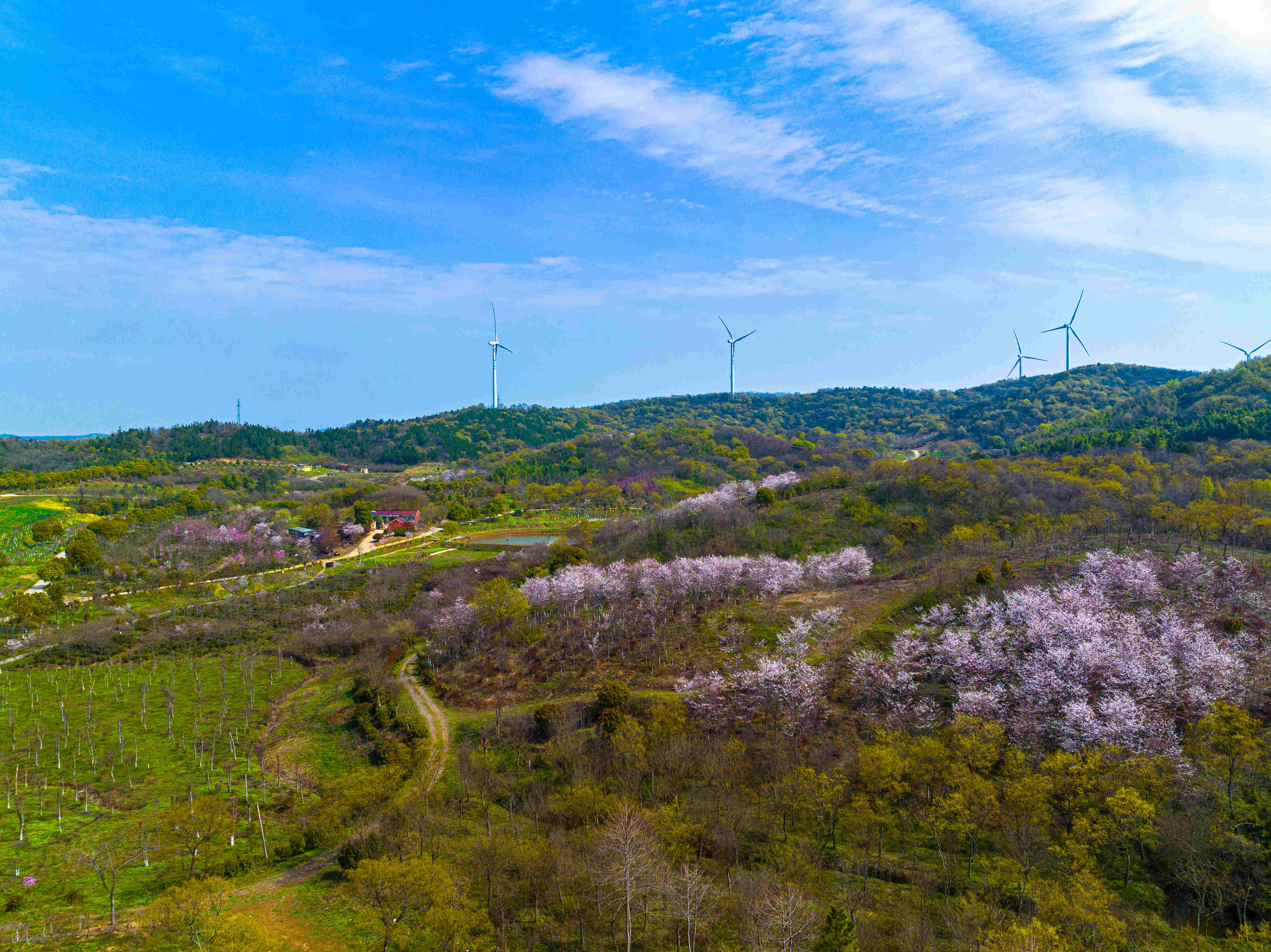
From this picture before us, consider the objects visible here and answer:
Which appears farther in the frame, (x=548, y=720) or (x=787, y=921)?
(x=548, y=720)

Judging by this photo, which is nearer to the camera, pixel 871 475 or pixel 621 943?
pixel 621 943

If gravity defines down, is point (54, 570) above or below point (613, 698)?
above

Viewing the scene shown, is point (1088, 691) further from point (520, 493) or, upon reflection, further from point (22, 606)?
point (520, 493)

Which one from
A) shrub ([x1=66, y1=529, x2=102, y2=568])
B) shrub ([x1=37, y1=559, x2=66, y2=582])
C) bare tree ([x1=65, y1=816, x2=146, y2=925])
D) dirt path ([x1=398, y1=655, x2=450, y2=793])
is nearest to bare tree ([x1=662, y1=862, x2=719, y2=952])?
dirt path ([x1=398, y1=655, x2=450, y2=793])

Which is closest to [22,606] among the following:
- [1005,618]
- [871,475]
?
[1005,618]

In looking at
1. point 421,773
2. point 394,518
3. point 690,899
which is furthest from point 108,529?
point 690,899

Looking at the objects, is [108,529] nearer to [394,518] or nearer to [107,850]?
[394,518]
